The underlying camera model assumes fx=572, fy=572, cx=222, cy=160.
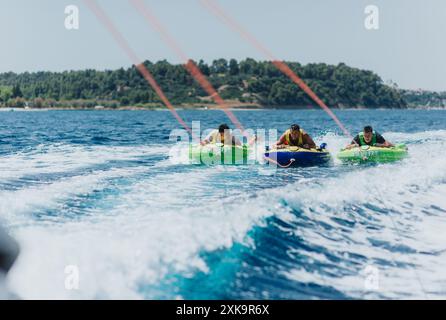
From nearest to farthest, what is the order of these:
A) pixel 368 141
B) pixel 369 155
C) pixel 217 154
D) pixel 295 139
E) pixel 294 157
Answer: pixel 294 157 < pixel 217 154 < pixel 295 139 < pixel 369 155 < pixel 368 141

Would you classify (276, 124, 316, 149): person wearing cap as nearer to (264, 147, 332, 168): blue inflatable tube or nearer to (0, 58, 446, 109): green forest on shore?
(264, 147, 332, 168): blue inflatable tube

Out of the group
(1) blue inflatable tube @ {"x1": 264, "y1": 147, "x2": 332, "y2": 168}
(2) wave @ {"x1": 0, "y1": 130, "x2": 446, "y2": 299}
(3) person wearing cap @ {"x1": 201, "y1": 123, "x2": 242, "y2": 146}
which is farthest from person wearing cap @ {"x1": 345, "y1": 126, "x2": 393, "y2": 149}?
(2) wave @ {"x1": 0, "y1": 130, "x2": 446, "y2": 299}

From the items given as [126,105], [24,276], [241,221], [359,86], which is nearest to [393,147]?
[241,221]

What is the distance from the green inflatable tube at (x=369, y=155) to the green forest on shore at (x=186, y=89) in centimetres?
11300

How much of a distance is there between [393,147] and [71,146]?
1215cm

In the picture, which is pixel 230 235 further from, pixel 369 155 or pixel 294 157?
pixel 369 155

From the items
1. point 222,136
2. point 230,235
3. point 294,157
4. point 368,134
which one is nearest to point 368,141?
point 368,134

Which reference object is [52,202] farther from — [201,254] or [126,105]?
[126,105]

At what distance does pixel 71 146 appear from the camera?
22.3 meters

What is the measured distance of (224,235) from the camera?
7.18 metres

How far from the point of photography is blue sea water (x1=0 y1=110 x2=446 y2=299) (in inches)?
234

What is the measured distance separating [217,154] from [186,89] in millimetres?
123054

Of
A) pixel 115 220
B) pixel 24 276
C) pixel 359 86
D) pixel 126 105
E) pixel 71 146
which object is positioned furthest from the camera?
pixel 359 86

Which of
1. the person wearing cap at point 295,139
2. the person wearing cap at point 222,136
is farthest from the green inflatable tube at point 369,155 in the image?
the person wearing cap at point 222,136
